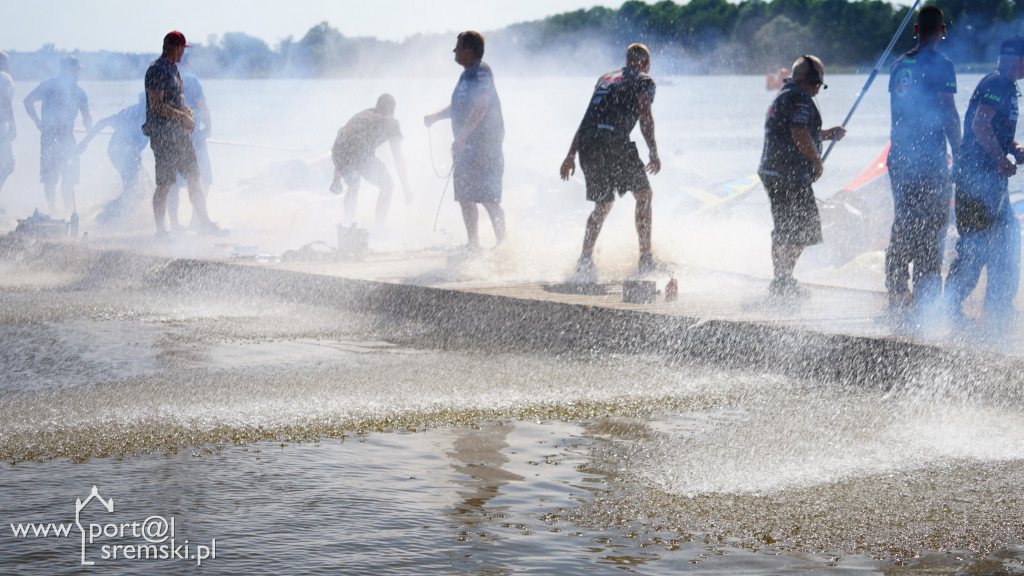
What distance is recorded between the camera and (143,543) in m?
3.58

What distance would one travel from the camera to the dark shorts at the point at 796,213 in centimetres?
762

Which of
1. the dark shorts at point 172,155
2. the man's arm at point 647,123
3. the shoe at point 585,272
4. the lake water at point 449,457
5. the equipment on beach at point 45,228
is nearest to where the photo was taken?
the lake water at point 449,457

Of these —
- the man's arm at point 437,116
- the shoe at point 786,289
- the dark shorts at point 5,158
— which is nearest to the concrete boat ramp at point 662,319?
the shoe at point 786,289

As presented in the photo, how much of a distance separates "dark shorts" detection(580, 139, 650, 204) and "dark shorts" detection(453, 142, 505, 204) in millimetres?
1158

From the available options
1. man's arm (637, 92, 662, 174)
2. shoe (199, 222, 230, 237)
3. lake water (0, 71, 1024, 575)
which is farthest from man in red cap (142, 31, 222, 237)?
man's arm (637, 92, 662, 174)

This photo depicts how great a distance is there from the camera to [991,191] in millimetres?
6805

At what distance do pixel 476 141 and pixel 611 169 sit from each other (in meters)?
1.54

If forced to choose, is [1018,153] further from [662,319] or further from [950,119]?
[662,319]

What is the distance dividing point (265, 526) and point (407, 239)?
10.1 meters

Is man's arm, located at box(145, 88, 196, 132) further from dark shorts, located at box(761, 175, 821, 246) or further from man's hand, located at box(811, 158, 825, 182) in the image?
man's hand, located at box(811, 158, 825, 182)

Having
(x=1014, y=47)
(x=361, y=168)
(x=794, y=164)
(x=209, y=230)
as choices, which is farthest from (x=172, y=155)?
(x=1014, y=47)

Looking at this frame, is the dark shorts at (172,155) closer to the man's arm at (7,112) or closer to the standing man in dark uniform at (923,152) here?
the man's arm at (7,112)

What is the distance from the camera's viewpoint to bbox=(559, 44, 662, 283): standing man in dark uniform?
8.62 meters

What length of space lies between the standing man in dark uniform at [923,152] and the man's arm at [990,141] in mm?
246
